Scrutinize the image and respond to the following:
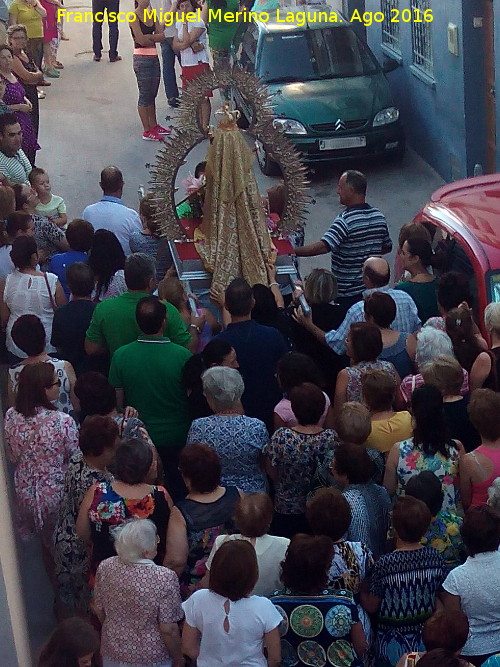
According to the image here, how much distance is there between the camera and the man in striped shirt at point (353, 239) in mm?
8703

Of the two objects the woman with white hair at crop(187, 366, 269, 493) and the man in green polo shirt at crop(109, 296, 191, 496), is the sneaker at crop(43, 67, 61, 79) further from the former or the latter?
the woman with white hair at crop(187, 366, 269, 493)

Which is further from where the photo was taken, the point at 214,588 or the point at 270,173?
the point at 270,173

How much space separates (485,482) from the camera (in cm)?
574

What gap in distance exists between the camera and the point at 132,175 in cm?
1536

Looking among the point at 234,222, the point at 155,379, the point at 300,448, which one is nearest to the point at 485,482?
the point at 300,448

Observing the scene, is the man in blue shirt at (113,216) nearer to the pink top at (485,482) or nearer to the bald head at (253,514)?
the pink top at (485,482)

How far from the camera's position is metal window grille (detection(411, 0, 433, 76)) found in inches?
589

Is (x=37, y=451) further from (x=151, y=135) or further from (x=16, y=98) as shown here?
(x=151, y=135)

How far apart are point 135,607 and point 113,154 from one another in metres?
11.9

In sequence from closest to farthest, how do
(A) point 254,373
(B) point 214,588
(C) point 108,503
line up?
(B) point 214,588 < (C) point 108,503 < (A) point 254,373

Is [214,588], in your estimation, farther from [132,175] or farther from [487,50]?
[132,175]

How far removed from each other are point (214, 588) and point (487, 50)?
9.81 metres

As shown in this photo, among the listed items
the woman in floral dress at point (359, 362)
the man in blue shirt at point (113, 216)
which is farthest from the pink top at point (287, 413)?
the man in blue shirt at point (113, 216)

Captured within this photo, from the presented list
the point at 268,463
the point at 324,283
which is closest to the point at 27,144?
the point at 324,283
